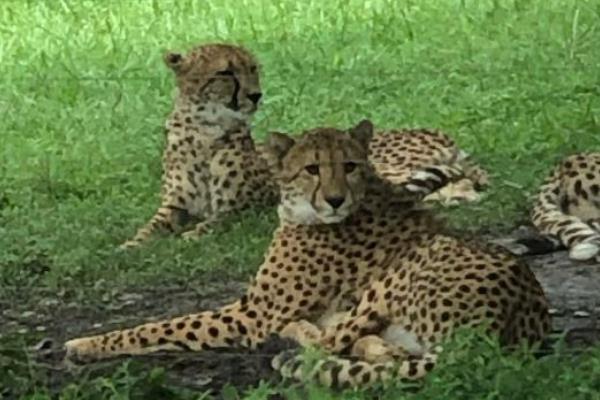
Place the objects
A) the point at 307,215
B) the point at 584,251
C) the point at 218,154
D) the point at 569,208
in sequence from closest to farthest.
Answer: the point at 307,215
the point at 584,251
the point at 569,208
the point at 218,154

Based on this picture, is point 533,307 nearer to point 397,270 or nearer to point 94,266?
point 397,270

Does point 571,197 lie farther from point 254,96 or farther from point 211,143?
point 211,143

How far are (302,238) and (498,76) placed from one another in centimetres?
296

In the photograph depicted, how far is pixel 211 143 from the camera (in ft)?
24.2

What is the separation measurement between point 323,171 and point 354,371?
0.89m

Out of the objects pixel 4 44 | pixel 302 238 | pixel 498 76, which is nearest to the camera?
pixel 302 238

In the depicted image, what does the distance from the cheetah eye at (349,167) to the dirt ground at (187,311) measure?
575 mm

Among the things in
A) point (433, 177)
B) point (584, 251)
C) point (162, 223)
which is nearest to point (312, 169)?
point (584, 251)

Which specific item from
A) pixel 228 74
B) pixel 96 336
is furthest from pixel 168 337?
pixel 228 74

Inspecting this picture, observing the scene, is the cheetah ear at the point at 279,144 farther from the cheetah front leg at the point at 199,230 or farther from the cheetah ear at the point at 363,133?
the cheetah front leg at the point at 199,230

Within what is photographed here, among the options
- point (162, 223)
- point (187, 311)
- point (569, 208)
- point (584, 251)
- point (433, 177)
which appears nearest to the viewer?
Answer: point (187, 311)

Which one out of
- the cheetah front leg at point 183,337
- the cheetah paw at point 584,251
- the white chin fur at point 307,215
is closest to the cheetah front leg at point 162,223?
the white chin fur at point 307,215

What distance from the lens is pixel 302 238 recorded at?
582cm

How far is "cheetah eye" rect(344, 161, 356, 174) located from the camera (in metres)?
5.75
